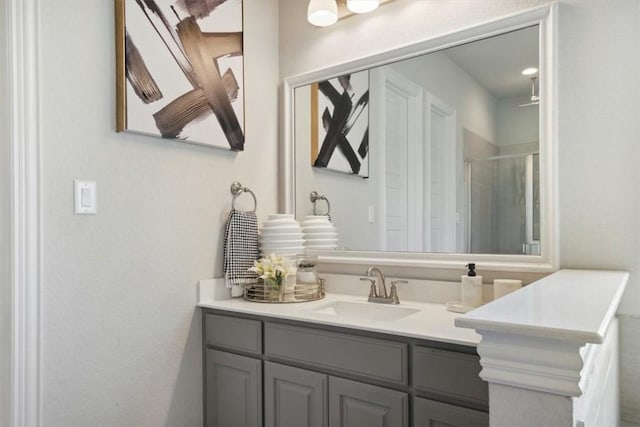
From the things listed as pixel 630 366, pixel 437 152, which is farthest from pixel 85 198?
pixel 630 366

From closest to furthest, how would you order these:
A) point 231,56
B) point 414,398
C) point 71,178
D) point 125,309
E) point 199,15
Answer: point 414,398, point 71,178, point 125,309, point 199,15, point 231,56

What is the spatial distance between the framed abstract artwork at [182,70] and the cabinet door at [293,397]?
1010 mm

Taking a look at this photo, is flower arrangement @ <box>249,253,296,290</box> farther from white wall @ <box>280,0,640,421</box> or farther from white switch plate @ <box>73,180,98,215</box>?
white wall @ <box>280,0,640,421</box>

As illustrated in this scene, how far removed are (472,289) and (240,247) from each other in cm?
102

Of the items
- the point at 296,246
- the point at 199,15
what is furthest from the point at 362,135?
the point at 199,15

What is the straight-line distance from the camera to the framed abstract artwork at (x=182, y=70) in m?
1.61

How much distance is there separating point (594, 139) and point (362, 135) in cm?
94

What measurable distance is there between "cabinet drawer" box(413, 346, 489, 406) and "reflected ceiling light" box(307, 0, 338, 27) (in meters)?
1.51

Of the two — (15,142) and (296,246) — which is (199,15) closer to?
(15,142)

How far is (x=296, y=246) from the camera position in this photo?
2066 millimetres

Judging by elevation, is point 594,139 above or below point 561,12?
below

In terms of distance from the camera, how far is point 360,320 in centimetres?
150

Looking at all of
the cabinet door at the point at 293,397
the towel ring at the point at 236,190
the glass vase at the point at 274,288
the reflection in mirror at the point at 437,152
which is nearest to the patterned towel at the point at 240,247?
the towel ring at the point at 236,190

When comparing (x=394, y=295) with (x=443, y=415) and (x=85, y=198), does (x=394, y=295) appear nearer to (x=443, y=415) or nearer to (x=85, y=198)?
(x=443, y=415)
